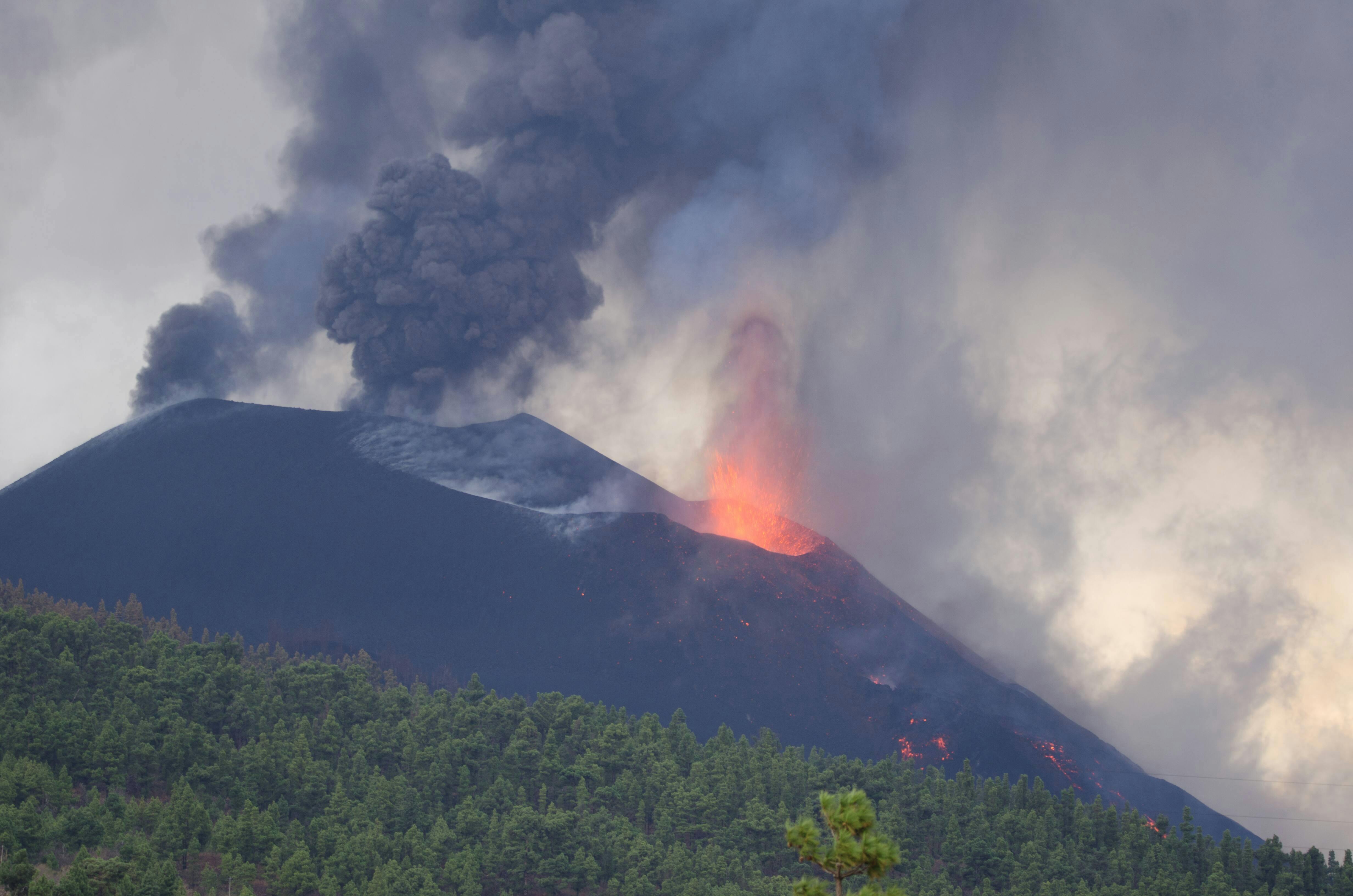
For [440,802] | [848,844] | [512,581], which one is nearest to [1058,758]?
[512,581]

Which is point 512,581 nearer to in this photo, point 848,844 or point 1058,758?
point 1058,758

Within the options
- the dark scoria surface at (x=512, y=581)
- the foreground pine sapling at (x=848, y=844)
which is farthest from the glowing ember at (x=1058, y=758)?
the foreground pine sapling at (x=848, y=844)

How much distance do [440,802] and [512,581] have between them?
3508 inches

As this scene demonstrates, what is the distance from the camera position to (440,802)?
73.0 m

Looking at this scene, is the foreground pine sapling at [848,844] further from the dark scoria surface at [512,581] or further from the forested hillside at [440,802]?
the dark scoria surface at [512,581]

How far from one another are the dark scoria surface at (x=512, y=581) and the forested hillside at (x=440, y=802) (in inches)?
2091

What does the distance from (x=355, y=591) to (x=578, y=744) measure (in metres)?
83.0

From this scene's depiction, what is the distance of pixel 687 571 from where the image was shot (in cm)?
16738

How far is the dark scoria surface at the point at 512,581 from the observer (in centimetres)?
14512

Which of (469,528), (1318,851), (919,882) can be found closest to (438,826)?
(919,882)

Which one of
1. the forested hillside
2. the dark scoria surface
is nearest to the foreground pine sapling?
the forested hillside

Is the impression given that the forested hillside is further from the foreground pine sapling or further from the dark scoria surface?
the dark scoria surface

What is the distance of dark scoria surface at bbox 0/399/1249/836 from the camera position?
5714 inches

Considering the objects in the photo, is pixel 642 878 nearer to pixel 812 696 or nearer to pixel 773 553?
pixel 812 696
